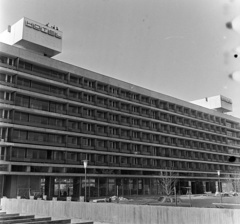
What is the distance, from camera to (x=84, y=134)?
166ft

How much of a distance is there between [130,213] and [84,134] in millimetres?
37421

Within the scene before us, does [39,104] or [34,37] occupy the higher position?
[34,37]

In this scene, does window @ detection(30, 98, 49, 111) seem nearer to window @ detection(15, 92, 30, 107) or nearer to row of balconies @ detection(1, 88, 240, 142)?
row of balconies @ detection(1, 88, 240, 142)

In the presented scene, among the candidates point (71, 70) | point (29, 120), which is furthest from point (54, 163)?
point (71, 70)

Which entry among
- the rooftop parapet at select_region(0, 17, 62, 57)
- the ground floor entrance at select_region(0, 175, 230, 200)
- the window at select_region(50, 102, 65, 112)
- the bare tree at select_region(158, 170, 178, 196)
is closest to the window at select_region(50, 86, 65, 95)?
the window at select_region(50, 102, 65, 112)

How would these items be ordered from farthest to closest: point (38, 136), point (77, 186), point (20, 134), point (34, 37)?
point (77, 186)
point (34, 37)
point (38, 136)
point (20, 134)

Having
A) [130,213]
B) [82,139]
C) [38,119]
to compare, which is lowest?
[130,213]

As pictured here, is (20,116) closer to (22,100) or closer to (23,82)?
(22,100)

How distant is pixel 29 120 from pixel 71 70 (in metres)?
11.8

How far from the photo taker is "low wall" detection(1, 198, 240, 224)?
34.0 feet

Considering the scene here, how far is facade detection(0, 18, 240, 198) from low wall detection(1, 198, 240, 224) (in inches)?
899

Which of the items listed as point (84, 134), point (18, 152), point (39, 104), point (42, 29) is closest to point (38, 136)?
point (18, 152)

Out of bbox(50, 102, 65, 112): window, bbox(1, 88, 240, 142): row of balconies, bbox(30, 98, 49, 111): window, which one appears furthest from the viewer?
bbox(1, 88, 240, 142): row of balconies

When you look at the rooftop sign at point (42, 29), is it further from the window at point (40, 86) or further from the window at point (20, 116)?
the window at point (20, 116)
